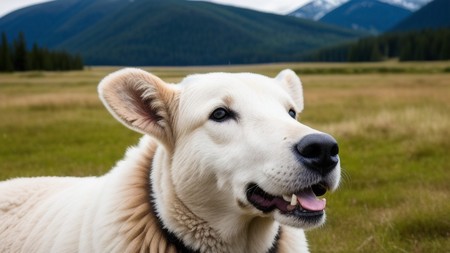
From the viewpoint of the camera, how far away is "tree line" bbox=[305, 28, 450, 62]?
411 feet

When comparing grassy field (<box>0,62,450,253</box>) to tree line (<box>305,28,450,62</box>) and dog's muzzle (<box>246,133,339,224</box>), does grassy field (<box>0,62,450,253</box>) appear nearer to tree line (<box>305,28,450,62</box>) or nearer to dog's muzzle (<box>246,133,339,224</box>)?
dog's muzzle (<box>246,133,339,224</box>)

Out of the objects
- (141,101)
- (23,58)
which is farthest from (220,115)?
(23,58)

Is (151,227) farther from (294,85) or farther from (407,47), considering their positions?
(407,47)

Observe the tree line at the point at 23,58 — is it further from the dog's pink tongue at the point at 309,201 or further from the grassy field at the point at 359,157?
the dog's pink tongue at the point at 309,201

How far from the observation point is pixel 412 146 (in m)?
13.3

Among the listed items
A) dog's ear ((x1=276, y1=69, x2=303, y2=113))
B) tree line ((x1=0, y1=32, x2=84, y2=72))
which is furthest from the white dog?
tree line ((x1=0, y1=32, x2=84, y2=72))

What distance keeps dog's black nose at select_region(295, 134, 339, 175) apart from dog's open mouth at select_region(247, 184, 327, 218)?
0.71 feet

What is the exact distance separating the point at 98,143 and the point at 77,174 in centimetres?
497

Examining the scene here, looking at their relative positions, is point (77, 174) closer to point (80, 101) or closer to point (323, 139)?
point (323, 139)

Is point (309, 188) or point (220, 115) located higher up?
point (220, 115)

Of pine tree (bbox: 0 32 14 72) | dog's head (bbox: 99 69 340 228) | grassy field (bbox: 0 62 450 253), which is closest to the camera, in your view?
dog's head (bbox: 99 69 340 228)

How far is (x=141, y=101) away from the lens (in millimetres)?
4047

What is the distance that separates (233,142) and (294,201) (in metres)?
0.60

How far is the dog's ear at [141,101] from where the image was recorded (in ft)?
12.5
